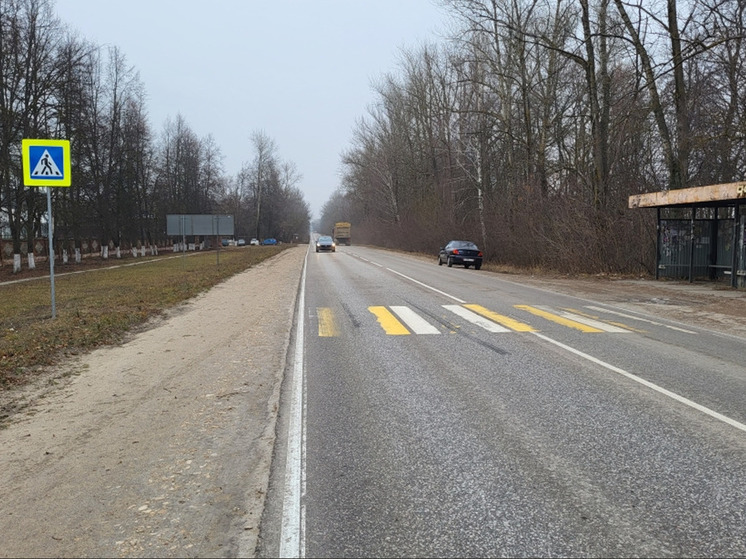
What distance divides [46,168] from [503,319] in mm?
9605

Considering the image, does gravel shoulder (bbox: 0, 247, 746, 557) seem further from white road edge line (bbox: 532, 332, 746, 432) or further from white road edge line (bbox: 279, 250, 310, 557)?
white road edge line (bbox: 532, 332, 746, 432)

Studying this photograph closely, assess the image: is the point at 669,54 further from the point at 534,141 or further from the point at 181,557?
the point at 181,557

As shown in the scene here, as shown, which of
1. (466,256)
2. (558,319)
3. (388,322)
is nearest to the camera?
(388,322)

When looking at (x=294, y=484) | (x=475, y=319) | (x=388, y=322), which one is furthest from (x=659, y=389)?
(x=388, y=322)

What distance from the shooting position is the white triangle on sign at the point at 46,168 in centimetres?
1060

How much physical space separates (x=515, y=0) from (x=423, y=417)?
29064 millimetres

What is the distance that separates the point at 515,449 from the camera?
14.3ft

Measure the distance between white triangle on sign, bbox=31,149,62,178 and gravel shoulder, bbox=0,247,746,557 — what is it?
3.99m

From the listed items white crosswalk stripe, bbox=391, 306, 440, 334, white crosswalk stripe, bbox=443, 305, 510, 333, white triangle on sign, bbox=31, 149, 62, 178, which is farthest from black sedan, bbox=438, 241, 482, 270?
white triangle on sign, bbox=31, 149, 62, 178

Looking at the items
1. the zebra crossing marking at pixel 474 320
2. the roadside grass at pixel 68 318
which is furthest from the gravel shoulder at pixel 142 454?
the zebra crossing marking at pixel 474 320

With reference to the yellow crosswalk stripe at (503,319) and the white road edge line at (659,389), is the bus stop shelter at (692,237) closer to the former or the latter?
the yellow crosswalk stripe at (503,319)

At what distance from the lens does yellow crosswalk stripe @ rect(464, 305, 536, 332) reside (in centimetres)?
1019

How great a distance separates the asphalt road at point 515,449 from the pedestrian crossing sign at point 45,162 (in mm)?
6435

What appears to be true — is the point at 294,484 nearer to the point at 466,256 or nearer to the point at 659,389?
the point at 659,389
